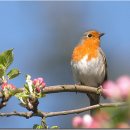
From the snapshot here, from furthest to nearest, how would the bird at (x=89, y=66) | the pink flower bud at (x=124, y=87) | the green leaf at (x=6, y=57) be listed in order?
the bird at (x=89, y=66)
the green leaf at (x=6, y=57)
the pink flower bud at (x=124, y=87)

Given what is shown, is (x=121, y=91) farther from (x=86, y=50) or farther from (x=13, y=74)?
(x=86, y=50)

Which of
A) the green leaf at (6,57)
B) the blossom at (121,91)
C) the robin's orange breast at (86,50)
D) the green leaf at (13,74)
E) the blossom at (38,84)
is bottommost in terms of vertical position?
the blossom at (121,91)

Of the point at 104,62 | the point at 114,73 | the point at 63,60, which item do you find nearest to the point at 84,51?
the point at 104,62

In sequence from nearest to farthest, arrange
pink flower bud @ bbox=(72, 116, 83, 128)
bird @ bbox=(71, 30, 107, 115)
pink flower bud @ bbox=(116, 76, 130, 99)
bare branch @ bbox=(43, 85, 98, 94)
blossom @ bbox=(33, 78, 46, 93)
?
pink flower bud @ bbox=(116, 76, 130, 99) < pink flower bud @ bbox=(72, 116, 83, 128) < blossom @ bbox=(33, 78, 46, 93) < bare branch @ bbox=(43, 85, 98, 94) < bird @ bbox=(71, 30, 107, 115)

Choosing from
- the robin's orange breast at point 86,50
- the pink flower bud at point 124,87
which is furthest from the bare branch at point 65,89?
the robin's orange breast at point 86,50

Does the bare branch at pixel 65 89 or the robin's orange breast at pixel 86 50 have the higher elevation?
the robin's orange breast at pixel 86 50

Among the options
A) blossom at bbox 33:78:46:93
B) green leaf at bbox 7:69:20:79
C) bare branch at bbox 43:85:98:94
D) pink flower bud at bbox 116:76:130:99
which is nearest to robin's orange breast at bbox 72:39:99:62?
bare branch at bbox 43:85:98:94

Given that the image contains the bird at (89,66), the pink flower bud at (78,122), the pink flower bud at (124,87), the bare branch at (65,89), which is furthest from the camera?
the bird at (89,66)

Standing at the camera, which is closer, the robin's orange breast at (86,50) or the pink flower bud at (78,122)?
the pink flower bud at (78,122)

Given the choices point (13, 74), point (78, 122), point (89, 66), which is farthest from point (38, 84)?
point (89, 66)

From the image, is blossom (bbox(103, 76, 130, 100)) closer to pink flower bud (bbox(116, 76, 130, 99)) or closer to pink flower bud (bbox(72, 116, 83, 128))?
pink flower bud (bbox(116, 76, 130, 99))

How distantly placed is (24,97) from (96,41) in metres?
5.01

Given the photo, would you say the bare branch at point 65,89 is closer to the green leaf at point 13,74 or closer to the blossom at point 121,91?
the green leaf at point 13,74

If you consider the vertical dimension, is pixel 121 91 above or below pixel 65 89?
below
